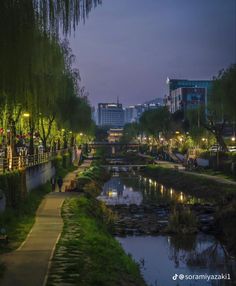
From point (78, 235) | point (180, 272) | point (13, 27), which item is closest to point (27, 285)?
point (13, 27)

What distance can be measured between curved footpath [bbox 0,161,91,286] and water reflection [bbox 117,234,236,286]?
183 inches

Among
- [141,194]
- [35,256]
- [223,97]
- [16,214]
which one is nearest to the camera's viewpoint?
[35,256]

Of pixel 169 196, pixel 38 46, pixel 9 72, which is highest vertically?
pixel 38 46

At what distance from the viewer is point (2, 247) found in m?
19.1

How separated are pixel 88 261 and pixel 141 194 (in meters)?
48.3

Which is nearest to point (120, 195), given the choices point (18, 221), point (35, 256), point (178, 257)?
point (178, 257)

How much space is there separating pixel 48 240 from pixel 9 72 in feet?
34.6

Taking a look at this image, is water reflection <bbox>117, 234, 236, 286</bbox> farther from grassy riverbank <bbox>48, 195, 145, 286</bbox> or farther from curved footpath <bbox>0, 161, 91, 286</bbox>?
curved footpath <bbox>0, 161, 91, 286</bbox>

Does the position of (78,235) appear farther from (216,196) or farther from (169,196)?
(169,196)

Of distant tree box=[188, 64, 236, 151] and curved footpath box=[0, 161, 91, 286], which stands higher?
distant tree box=[188, 64, 236, 151]

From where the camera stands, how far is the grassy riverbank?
15.1m

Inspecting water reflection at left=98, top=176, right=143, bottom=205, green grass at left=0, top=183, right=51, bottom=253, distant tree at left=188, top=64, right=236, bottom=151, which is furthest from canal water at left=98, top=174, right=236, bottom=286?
distant tree at left=188, top=64, right=236, bottom=151

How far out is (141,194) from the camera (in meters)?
65.5

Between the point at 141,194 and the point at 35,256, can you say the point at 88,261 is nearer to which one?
the point at 35,256
